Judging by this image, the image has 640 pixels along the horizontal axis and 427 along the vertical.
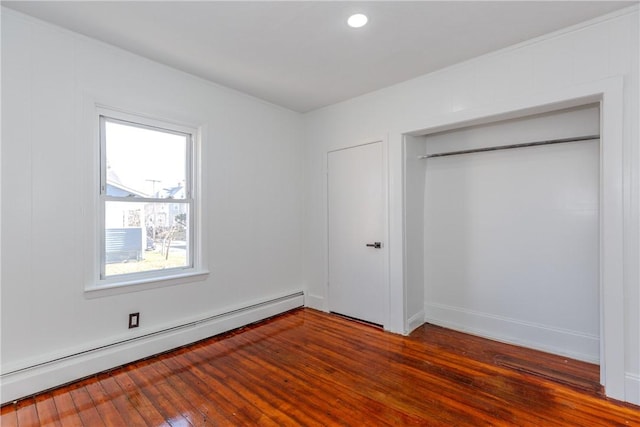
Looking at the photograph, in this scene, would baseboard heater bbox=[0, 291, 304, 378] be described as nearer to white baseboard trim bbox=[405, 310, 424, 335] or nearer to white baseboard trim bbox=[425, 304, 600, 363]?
white baseboard trim bbox=[405, 310, 424, 335]

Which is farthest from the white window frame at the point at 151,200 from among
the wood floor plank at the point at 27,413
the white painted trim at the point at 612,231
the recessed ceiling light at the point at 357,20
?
the white painted trim at the point at 612,231

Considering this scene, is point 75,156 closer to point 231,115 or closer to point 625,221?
point 231,115

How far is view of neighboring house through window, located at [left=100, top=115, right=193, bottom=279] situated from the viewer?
270cm

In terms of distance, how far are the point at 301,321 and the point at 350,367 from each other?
1.21 metres

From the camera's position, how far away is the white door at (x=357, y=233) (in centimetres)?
356

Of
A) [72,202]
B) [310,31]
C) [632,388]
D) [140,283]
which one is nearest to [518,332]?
[632,388]

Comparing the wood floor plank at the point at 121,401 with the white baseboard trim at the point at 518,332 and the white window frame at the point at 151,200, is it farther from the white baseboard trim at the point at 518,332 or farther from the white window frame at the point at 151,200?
the white baseboard trim at the point at 518,332

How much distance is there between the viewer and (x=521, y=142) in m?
3.02

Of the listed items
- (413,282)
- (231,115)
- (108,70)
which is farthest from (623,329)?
(108,70)

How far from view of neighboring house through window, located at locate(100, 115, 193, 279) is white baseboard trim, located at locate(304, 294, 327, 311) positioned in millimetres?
1696

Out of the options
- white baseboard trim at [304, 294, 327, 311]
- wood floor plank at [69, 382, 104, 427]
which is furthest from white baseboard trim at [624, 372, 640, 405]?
wood floor plank at [69, 382, 104, 427]

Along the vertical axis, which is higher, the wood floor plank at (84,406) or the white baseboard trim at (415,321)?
the white baseboard trim at (415,321)

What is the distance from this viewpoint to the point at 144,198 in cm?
288

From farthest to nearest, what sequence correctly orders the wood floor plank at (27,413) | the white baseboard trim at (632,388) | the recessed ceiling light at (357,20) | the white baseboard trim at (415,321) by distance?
the white baseboard trim at (415,321)
the recessed ceiling light at (357,20)
the white baseboard trim at (632,388)
the wood floor plank at (27,413)
